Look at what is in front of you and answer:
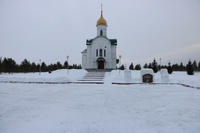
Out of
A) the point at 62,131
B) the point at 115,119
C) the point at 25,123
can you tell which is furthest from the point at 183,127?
the point at 25,123

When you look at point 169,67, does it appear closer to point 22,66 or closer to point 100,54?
point 100,54

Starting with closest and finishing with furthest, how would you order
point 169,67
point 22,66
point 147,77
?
point 147,77
point 169,67
point 22,66

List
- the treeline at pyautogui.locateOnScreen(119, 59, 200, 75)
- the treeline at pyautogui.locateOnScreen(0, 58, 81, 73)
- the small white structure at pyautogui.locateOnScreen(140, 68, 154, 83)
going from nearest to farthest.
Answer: the small white structure at pyautogui.locateOnScreen(140, 68, 154, 83)
the treeline at pyautogui.locateOnScreen(119, 59, 200, 75)
the treeline at pyautogui.locateOnScreen(0, 58, 81, 73)

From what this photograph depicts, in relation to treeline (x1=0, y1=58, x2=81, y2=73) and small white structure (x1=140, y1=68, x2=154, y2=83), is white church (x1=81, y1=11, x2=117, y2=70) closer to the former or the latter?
small white structure (x1=140, y1=68, x2=154, y2=83)

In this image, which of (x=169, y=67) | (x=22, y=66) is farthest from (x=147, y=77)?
(x=22, y=66)

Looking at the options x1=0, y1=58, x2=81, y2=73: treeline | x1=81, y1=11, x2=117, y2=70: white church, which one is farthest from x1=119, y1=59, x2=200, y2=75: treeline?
x1=0, y1=58, x2=81, y2=73: treeline

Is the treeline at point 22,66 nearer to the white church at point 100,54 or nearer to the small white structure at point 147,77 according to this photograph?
the white church at point 100,54

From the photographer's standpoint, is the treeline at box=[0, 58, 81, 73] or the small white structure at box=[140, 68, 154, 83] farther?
the treeline at box=[0, 58, 81, 73]

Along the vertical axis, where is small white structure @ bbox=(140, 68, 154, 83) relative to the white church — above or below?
below

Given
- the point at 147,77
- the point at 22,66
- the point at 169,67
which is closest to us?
the point at 147,77

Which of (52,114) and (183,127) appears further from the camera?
(52,114)

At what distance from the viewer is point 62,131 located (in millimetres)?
4074

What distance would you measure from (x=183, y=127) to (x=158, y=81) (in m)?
17.5

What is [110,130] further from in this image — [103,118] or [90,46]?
[90,46]
